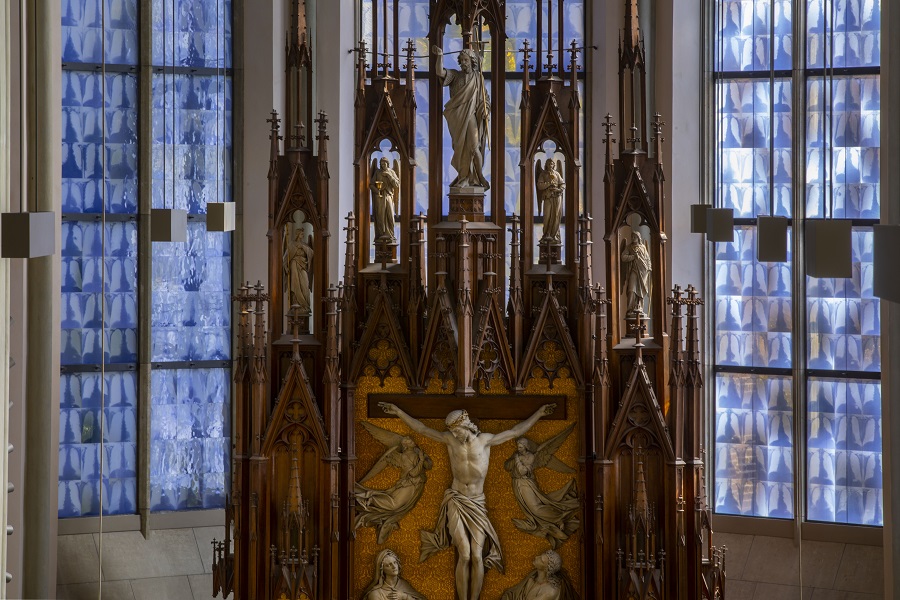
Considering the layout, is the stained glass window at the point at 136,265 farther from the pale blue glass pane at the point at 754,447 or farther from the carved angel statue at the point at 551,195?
the pale blue glass pane at the point at 754,447

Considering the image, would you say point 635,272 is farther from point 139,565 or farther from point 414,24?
point 139,565

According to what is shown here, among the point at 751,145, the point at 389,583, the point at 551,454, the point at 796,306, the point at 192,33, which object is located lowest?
the point at 389,583

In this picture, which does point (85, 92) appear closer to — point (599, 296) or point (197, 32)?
point (197, 32)

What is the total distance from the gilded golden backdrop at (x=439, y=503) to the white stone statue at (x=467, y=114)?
1.68 m

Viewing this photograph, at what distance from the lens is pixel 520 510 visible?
10.9m

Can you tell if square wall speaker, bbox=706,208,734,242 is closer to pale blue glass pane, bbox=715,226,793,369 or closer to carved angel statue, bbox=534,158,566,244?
carved angel statue, bbox=534,158,566,244

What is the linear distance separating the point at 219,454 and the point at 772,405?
485cm

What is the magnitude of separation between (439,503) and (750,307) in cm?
339

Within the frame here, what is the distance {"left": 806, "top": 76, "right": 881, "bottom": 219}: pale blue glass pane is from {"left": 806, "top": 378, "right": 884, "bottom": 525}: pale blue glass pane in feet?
4.93

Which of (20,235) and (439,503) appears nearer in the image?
(20,235)

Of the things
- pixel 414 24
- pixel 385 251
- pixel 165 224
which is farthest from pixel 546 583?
pixel 414 24

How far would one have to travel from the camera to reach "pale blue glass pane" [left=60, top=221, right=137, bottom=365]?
12.1 meters

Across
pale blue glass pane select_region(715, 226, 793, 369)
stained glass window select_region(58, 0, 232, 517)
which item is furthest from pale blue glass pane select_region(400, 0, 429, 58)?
pale blue glass pane select_region(715, 226, 793, 369)

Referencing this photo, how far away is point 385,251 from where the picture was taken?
36.1 feet
